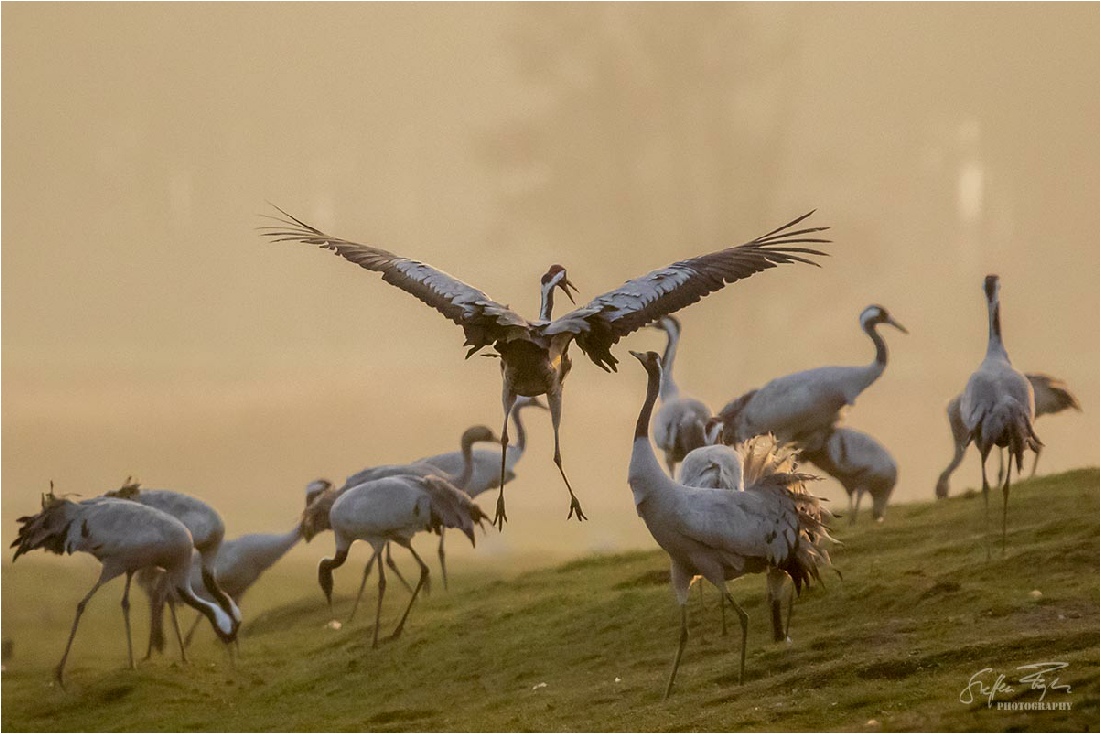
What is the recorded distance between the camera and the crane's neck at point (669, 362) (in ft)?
66.0

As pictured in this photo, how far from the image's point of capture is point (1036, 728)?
10969mm

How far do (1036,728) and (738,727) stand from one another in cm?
211

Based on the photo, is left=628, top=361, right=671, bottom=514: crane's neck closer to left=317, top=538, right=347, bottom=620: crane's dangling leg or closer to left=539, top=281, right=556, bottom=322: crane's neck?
left=539, top=281, right=556, bottom=322: crane's neck

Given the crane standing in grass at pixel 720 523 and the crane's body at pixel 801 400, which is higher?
the crane's body at pixel 801 400

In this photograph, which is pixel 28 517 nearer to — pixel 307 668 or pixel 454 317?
pixel 307 668

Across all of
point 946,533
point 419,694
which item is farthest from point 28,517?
point 946,533

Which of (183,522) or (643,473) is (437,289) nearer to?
(643,473)

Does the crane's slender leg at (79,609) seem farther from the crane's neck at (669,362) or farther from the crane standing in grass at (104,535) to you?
the crane's neck at (669,362)

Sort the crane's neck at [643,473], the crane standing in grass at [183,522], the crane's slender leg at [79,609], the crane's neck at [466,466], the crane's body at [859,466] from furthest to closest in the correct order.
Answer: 1. the crane's body at [859,466]
2. the crane's neck at [466,466]
3. the crane standing in grass at [183,522]
4. the crane's slender leg at [79,609]
5. the crane's neck at [643,473]

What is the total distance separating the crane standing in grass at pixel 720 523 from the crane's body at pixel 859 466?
840cm

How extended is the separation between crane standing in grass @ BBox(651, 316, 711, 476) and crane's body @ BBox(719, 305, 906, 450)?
2.05 feet
